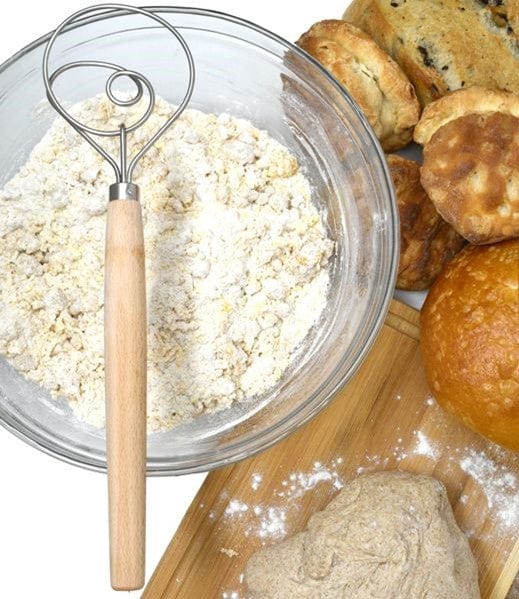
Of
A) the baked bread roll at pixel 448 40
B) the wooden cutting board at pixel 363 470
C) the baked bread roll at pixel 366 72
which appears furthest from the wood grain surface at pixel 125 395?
the baked bread roll at pixel 448 40

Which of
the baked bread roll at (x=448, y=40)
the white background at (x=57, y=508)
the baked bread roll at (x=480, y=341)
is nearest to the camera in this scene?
the baked bread roll at (x=480, y=341)

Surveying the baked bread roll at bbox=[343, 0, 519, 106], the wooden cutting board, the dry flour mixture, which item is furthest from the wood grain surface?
the baked bread roll at bbox=[343, 0, 519, 106]

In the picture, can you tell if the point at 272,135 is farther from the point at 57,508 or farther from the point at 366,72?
the point at 57,508

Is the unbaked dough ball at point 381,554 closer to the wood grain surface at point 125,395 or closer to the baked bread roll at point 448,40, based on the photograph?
the wood grain surface at point 125,395

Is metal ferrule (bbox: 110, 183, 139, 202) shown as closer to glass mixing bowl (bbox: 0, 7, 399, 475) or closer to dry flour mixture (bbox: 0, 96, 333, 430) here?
dry flour mixture (bbox: 0, 96, 333, 430)

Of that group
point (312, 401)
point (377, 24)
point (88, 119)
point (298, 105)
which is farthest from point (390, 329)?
point (88, 119)

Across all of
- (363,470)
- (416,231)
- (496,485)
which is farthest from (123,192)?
(496,485)
